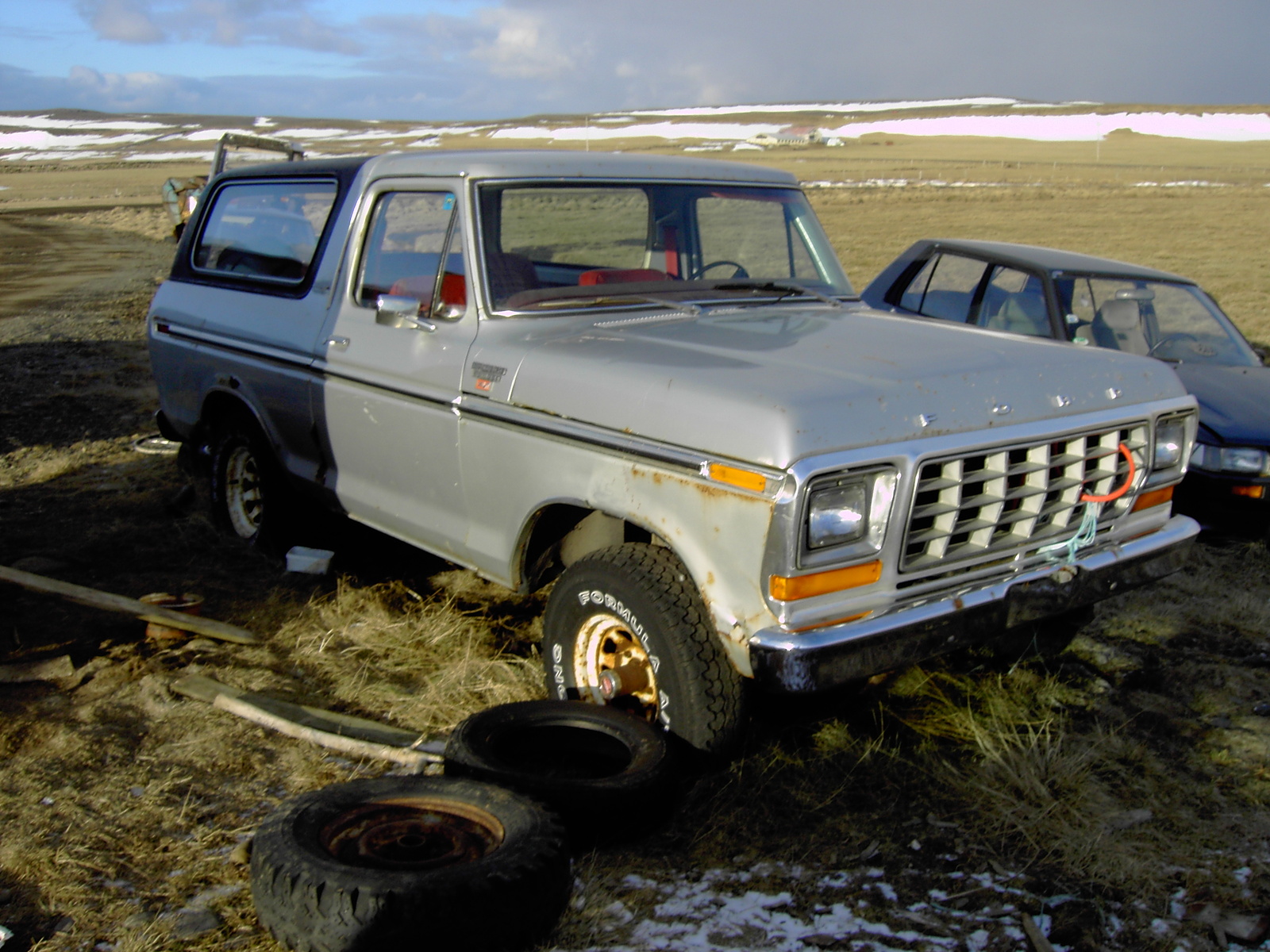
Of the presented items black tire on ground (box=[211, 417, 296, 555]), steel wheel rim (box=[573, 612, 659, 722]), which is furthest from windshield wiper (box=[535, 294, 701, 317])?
black tire on ground (box=[211, 417, 296, 555])

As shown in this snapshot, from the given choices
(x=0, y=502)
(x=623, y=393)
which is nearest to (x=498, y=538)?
(x=623, y=393)

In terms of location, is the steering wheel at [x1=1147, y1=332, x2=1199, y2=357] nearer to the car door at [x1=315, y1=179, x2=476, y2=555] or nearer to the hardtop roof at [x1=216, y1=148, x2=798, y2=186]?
the hardtop roof at [x1=216, y1=148, x2=798, y2=186]

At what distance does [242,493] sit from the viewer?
17.9ft

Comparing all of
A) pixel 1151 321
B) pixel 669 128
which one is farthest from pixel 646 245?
pixel 669 128

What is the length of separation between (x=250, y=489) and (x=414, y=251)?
192cm

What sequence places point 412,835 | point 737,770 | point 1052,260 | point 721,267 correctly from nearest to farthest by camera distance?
1. point 412,835
2. point 737,770
3. point 721,267
4. point 1052,260

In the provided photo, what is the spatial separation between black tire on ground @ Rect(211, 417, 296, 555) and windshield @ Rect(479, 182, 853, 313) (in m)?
1.71

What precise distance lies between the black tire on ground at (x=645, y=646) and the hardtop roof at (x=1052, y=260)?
4095mm

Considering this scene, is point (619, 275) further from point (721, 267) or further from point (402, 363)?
point (402, 363)

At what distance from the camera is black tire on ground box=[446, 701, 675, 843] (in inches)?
113

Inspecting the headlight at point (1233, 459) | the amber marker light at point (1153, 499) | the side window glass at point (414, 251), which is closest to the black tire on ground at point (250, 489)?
the side window glass at point (414, 251)

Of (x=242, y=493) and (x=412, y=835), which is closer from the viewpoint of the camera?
(x=412, y=835)

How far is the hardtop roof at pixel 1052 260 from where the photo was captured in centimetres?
625

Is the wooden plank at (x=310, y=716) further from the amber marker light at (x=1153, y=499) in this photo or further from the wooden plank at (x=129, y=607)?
the amber marker light at (x=1153, y=499)
